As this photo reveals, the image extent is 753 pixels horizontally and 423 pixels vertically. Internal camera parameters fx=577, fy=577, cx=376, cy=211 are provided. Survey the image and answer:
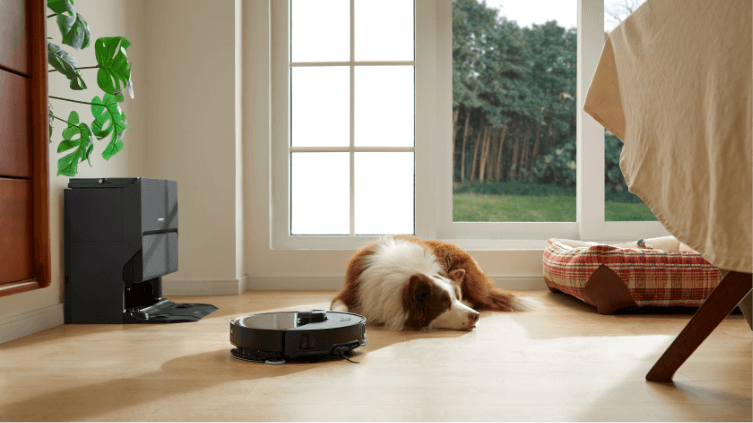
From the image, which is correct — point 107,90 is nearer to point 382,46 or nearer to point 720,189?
point 382,46

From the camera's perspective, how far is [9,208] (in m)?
1.11

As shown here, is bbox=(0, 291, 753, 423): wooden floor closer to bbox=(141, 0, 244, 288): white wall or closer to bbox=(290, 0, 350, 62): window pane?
Answer: bbox=(141, 0, 244, 288): white wall

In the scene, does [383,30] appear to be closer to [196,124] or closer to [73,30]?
[196,124]

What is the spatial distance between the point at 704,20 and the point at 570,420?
0.70 meters

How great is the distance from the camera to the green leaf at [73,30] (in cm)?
175

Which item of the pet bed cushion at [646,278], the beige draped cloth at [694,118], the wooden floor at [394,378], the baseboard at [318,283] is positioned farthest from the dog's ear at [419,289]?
the baseboard at [318,283]

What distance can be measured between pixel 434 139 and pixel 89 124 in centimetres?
163

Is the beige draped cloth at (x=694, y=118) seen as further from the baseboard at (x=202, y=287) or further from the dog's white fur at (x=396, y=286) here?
the baseboard at (x=202, y=287)

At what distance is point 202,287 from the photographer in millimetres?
2814

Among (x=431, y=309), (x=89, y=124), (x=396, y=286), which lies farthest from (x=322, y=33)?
(x=431, y=309)

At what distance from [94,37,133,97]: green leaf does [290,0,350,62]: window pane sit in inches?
49.5

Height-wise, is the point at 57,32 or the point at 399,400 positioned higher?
the point at 57,32

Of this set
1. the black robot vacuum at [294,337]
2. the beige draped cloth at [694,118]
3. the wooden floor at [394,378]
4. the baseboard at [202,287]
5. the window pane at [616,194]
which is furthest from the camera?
the window pane at [616,194]

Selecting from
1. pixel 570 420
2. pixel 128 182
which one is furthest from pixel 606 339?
pixel 128 182
